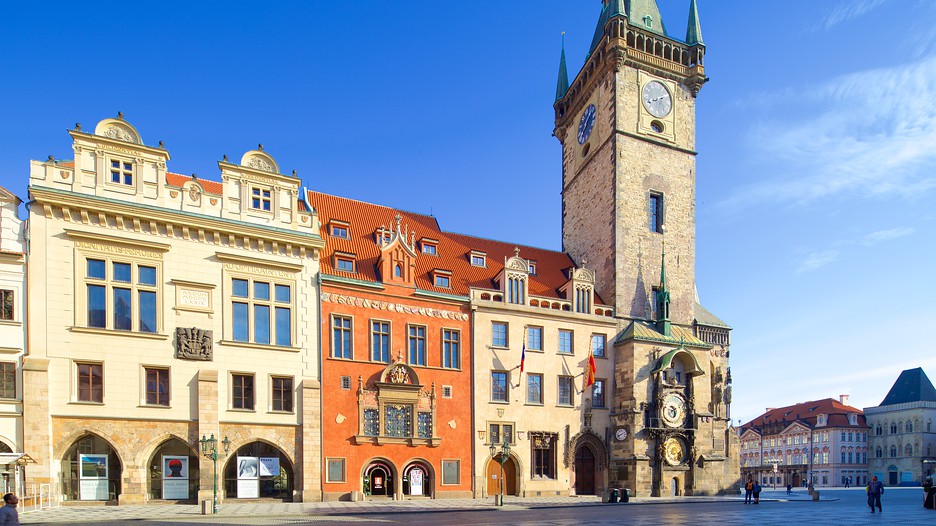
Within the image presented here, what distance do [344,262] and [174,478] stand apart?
13.8 m

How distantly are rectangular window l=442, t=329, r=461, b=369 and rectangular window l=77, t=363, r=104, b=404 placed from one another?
1736 cm

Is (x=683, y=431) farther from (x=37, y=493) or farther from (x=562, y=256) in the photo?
(x=37, y=493)

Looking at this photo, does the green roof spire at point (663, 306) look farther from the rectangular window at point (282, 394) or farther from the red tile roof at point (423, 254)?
the rectangular window at point (282, 394)

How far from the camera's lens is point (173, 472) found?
31.0 metres

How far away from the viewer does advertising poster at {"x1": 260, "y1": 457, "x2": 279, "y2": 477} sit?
3275cm

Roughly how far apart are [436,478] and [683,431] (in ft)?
54.7

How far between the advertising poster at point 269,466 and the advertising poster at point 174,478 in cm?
347

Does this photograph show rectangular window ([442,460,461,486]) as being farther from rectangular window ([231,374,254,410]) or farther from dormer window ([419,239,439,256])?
dormer window ([419,239,439,256])

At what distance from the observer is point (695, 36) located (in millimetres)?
51438

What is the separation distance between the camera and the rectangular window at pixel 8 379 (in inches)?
1112

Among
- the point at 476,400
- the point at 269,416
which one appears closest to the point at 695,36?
the point at 476,400

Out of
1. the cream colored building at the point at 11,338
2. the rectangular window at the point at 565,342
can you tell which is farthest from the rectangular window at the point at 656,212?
the cream colored building at the point at 11,338

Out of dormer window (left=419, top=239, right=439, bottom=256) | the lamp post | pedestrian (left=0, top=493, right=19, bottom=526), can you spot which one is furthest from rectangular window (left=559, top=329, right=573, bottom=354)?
pedestrian (left=0, top=493, right=19, bottom=526)

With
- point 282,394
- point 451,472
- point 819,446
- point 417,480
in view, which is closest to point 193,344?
point 282,394
